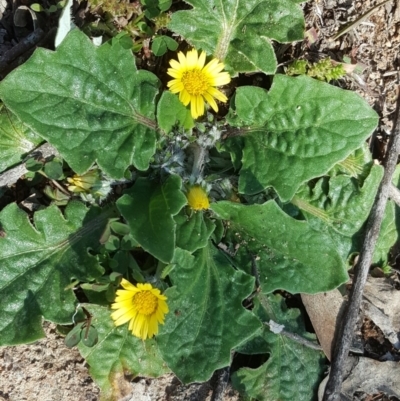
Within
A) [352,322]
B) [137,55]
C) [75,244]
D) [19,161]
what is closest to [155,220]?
[75,244]

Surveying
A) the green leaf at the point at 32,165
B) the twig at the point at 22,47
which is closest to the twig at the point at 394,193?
the green leaf at the point at 32,165

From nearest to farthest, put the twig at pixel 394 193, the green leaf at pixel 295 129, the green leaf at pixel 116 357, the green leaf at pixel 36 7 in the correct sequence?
Result: the green leaf at pixel 295 129, the green leaf at pixel 116 357, the green leaf at pixel 36 7, the twig at pixel 394 193

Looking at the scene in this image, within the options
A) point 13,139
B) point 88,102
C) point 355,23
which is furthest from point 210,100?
point 355,23

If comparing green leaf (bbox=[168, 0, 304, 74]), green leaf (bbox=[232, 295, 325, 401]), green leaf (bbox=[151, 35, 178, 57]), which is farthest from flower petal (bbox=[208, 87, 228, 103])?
green leaf (bbox=[232, 295, 325, 401])

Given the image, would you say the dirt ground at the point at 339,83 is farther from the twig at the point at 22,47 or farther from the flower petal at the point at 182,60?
the flower petal at the point at 182,60

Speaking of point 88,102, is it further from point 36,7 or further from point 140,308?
point 140,308

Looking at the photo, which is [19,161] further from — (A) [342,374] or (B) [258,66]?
(A) [342,374]
